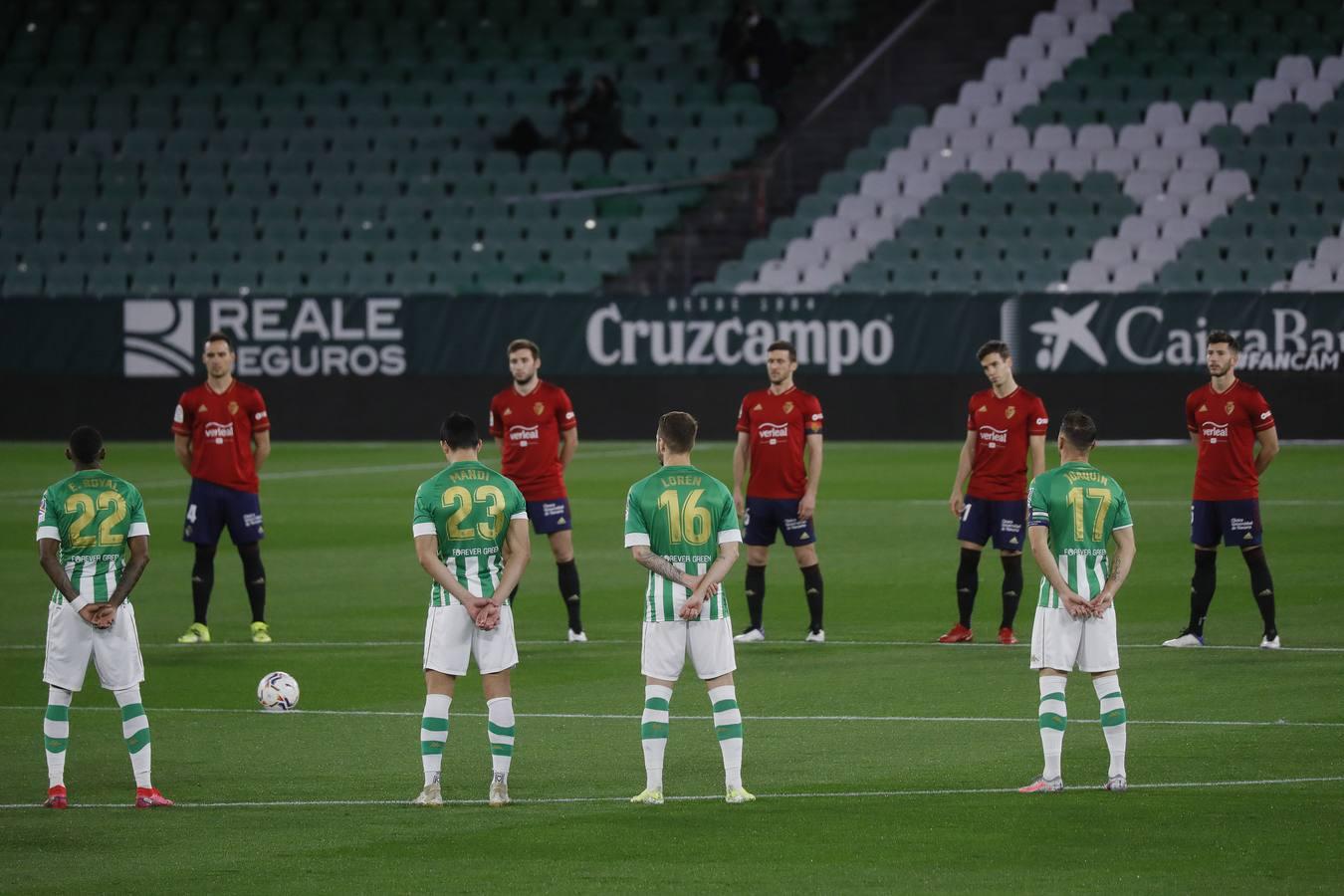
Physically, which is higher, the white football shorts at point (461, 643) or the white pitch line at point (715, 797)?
the white football shorts at point (461, 643)

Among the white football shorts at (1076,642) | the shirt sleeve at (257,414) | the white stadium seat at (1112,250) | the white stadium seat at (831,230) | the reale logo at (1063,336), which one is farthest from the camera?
the white stadium seat at (831,230)

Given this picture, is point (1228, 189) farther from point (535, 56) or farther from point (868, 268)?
point (535, 56)

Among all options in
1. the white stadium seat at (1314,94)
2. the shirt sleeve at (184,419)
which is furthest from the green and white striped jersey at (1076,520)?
the white stadium seat at (1314,94)

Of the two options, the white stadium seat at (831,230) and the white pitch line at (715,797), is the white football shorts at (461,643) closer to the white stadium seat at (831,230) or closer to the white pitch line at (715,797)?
the white pitch line at (715,797)

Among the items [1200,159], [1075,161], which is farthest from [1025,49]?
[1200,159]

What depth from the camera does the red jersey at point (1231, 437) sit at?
13.6 m

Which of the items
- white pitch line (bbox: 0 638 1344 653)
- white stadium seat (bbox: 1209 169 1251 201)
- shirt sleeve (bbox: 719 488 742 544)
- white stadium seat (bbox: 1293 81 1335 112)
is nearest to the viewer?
shirt sleeve (bbox: 719 488 742 544)

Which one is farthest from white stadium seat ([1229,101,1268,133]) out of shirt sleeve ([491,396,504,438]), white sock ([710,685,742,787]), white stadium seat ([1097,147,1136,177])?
white sock ([710,685,742,787])

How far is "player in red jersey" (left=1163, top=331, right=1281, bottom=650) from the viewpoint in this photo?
13602mm

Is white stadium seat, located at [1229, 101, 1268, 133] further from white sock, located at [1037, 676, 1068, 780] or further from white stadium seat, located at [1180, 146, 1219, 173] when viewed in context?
white sock, located at [1037, 676, 1068, 780]

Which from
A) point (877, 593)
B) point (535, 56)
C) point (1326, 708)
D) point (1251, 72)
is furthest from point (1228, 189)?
point (1326, 708)

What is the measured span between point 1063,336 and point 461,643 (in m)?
23.5

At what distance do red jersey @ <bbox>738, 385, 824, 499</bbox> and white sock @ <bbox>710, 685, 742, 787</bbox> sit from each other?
549cm

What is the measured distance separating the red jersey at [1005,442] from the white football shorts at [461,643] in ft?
19.5
